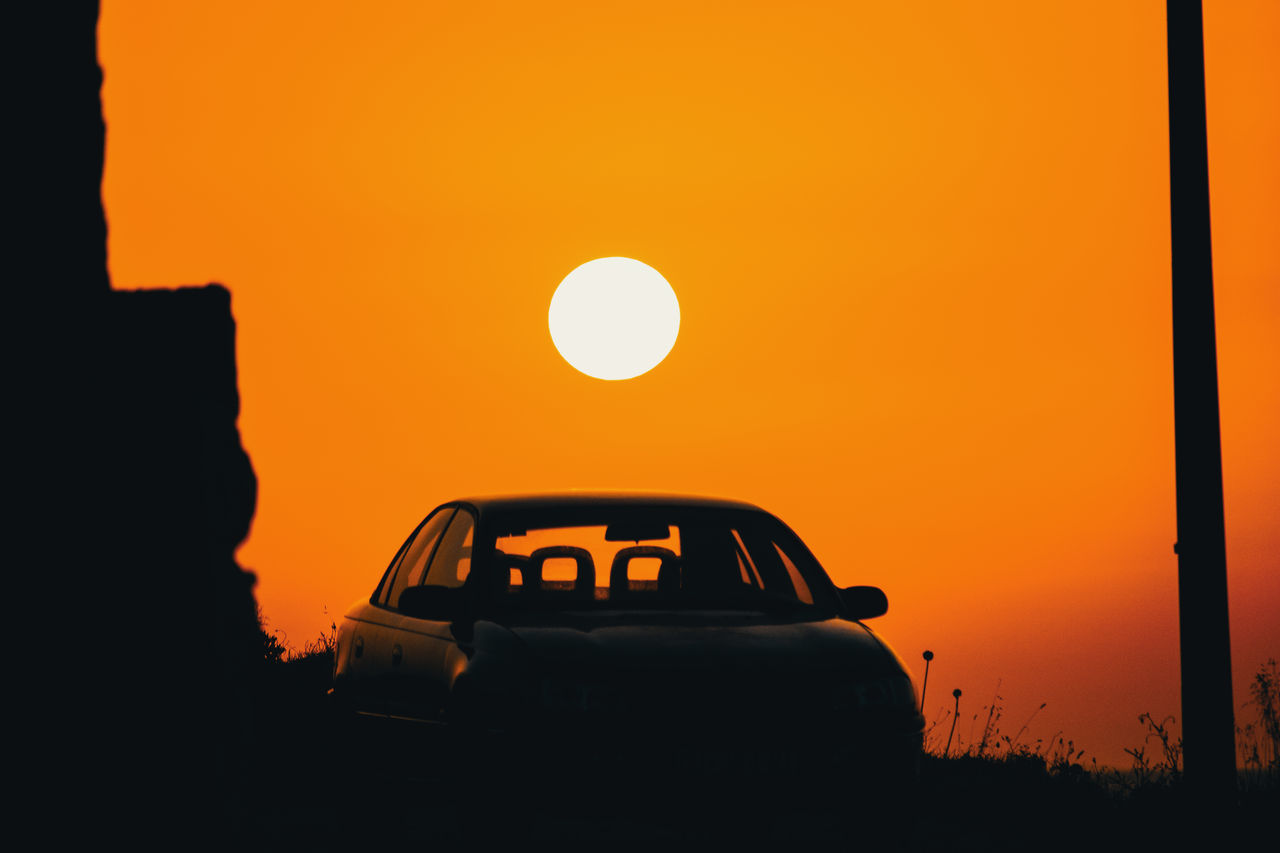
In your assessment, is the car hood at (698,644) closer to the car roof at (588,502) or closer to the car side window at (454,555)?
the car roof at (588,502)

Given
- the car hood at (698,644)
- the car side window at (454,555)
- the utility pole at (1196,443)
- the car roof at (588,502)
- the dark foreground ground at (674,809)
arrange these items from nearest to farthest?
the dark foreground ground at (674,809) < the car hood at (698,644) < the utility pole at (1196,443) < the car roof at (588,502) < the car side window at (454,555)

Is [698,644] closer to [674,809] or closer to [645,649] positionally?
[645,649]

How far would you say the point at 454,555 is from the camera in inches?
320

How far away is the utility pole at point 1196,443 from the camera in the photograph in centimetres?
760

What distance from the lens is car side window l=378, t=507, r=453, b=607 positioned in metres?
8.42

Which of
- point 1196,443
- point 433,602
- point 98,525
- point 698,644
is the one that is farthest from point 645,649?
point 1196,443

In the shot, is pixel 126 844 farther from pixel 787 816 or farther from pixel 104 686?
pixel 787 816

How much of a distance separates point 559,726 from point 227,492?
1927mm

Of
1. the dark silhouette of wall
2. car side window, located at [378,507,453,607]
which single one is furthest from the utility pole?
the dark silhouette of wall

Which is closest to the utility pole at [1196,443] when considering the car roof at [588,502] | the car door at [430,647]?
the car roof at [588,502]

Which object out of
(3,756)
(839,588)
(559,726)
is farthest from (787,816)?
(3,756)

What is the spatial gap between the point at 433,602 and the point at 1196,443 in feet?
12.3

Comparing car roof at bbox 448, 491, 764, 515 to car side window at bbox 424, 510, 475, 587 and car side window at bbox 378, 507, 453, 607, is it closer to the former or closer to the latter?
car side window at bbox 424, 510, 475, 587

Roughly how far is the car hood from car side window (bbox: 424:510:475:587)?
1340 millimetres
